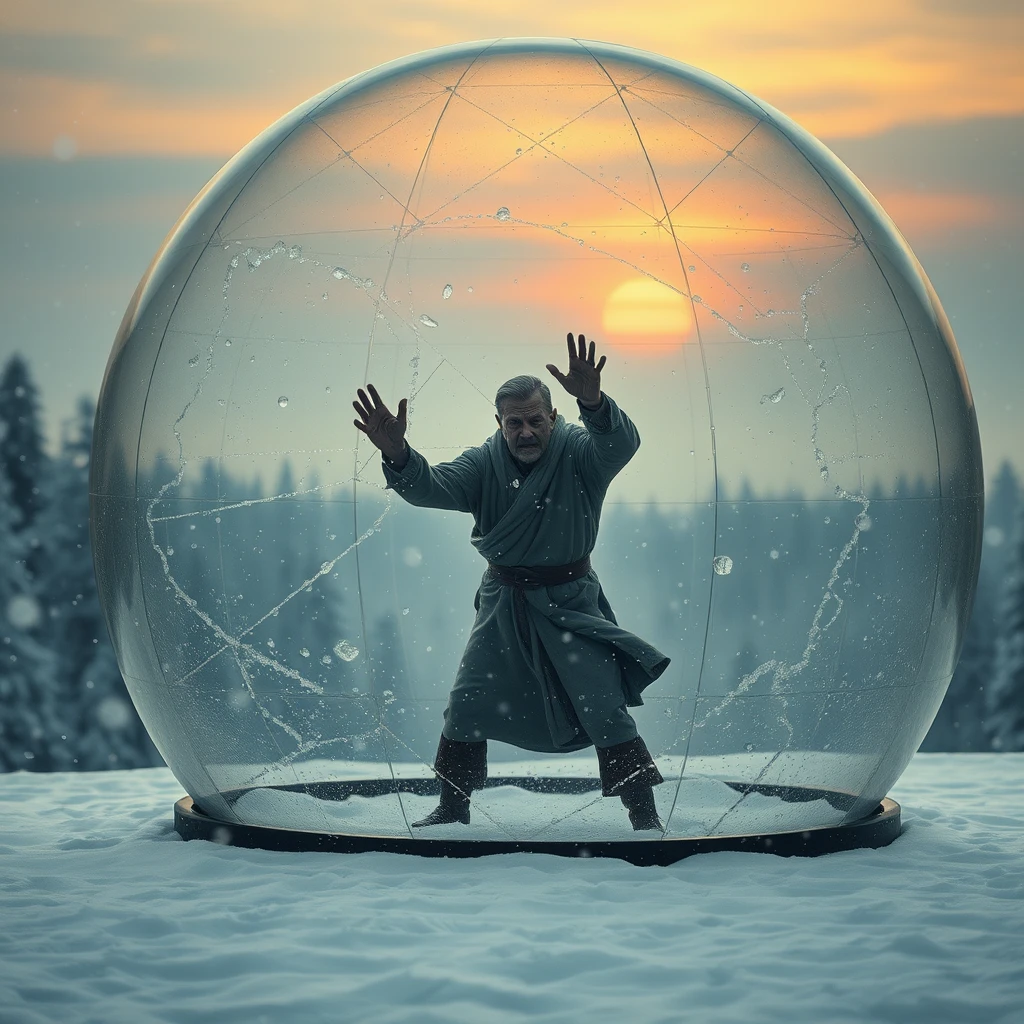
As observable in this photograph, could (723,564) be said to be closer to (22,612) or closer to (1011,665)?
(22,612)

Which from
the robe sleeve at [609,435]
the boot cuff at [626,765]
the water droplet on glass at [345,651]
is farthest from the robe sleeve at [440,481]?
the boot cuff at [626,765]

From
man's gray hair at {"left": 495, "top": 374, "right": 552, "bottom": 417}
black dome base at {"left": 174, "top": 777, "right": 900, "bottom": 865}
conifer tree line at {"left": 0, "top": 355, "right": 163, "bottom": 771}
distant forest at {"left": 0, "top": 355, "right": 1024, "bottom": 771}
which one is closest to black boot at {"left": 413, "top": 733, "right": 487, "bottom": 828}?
black dome base at {"left": 174, "top": 777, "right": 900, "bottom": 865}

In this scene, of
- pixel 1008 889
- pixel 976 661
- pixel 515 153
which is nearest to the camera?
pixel 1008 889

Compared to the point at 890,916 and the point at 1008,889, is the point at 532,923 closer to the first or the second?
the point at 890,916

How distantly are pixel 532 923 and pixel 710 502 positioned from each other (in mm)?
1612

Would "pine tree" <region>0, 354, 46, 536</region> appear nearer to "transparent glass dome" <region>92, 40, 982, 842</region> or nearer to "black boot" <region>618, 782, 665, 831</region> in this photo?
"transparent glass dome" <region>92, 40, 982, 842</region>

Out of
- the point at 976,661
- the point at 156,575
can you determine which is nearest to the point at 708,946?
the point at 156,575

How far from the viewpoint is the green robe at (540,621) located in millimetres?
5023

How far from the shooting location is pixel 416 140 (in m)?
5.23

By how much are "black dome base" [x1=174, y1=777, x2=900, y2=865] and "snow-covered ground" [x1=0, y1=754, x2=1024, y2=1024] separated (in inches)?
2.6

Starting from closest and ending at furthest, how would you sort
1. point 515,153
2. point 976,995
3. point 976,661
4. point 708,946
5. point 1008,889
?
point 976,995
point 708,946
point 1008,889
point 515,153
point 976,661

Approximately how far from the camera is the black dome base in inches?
194

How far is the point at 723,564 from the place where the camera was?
515 centimetres

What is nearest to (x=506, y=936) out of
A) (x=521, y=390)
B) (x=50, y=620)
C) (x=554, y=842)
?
(x=554, y=842)
